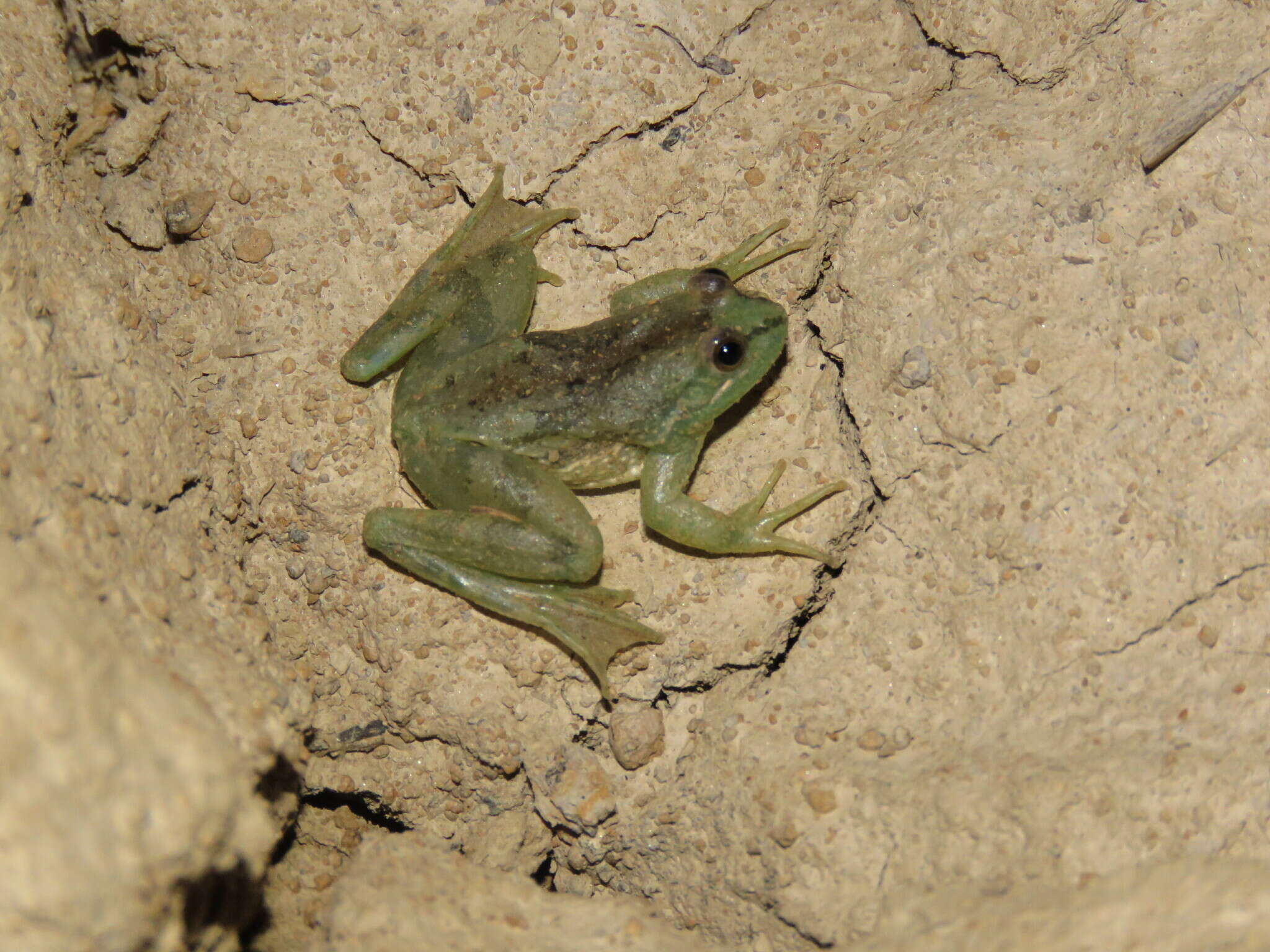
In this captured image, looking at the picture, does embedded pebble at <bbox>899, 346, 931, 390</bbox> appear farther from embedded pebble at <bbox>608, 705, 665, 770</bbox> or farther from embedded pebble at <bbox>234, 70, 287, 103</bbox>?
embedded pebble at <bbox>234, 70, 287, 103</bbox>

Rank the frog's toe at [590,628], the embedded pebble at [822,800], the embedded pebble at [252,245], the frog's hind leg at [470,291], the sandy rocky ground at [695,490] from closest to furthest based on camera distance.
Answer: the sandy rocky ground at [695,490] < the embedded pebble at [822,800] < the frog's toe at [590,628] < the frog's hind leg at [470,291] < the embedded pebble at [252,245]

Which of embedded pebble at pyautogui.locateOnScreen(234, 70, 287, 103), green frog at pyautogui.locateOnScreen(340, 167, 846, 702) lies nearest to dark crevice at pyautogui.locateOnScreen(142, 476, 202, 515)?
green frog at pyautogui.locateOnScreen(340, 167, 846, 702)

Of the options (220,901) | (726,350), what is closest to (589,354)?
(726,350)

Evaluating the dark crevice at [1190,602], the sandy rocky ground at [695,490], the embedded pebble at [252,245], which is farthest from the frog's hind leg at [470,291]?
the dark crevice at [1190,602]

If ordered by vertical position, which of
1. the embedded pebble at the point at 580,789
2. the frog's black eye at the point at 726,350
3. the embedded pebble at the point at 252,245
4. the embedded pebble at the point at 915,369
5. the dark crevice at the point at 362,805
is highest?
the embedded pebble at the point at 915,369

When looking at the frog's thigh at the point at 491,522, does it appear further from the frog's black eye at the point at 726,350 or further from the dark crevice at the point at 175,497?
the frog's black eye at the point at 726,350

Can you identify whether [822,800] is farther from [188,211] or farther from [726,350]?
[188,211]

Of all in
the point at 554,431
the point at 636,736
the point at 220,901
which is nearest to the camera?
the point at 220,901
